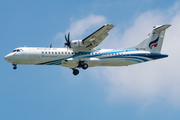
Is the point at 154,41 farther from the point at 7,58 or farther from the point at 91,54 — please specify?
the point at 7,58

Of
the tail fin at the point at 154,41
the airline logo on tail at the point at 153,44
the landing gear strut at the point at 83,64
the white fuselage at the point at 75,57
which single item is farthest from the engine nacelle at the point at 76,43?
the airline logo on tail at the point at 153,44

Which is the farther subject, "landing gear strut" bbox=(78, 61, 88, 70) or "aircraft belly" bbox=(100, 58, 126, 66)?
"aircraft belly" bbox=(100, 58, 126, 66)

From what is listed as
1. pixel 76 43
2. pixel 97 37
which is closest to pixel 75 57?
pixel 76 43

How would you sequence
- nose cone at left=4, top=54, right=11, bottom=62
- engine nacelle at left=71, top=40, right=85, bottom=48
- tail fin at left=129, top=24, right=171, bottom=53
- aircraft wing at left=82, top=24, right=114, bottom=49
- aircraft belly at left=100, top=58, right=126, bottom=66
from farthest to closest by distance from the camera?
1. tail fin at left=129, top=24, right=171, bottom=53
2. aircraft belly at left=100, top=58, right=126, bottom=66
3. engine nacelle at left=71, top=40, right=85, bottom=48
4. nose cone at left=4, top=54, right=11, bottom=62
5. aircraft wing at left=82, top=24, right=114, bottom=49

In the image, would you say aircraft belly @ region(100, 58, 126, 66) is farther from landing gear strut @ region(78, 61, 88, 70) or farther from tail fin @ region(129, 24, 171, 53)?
tail fin @ region(129, 24, 171, 53)

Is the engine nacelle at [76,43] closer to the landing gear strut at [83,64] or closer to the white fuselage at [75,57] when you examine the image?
the white fuselage at [75,57]

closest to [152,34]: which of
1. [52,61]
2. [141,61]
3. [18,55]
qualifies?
[141,61]

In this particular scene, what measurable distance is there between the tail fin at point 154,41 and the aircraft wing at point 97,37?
4347 millimetres

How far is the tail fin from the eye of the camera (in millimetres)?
27172

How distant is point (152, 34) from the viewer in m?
27.6

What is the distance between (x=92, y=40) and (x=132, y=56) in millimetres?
4451

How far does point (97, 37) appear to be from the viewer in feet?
79.6

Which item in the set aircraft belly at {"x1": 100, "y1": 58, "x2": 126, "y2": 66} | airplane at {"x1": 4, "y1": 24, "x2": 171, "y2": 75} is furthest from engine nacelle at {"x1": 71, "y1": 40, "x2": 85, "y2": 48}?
aircraft belly at {"x1": 100, "y1": 58, "x2": 126, "y2": 66}

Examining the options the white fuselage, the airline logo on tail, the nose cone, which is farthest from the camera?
the airline logo on tail
